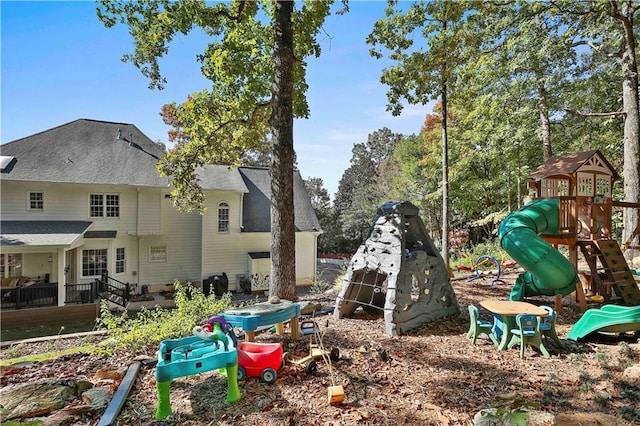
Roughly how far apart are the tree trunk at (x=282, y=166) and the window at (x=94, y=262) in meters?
13.0

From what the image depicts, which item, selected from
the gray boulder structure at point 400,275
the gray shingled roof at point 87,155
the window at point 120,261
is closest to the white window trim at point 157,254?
the window at point 120,261

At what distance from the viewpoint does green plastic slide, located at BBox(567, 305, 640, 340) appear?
495 cm

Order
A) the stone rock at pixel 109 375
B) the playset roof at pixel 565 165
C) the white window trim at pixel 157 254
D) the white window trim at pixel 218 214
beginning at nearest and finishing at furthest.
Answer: the stone rock at pixel 109 375
the playset roof at pixel 565 165
the white window trim at pixel 157 254
the white window trim at pixel 218 214

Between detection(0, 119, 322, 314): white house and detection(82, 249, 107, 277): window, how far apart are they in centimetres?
4

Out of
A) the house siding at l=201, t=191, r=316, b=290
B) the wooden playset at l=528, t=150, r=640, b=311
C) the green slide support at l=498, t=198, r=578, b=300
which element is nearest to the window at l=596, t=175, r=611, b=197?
the wooden playset at l=528, t=150, r=640, b=311

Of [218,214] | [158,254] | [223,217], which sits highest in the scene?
[218,214]

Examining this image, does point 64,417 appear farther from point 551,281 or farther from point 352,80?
point 352,80

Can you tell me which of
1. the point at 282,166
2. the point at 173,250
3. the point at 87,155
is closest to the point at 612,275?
the point at 282,166

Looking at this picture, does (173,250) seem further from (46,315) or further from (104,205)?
(46,315)

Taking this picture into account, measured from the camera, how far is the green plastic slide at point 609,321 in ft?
16.2

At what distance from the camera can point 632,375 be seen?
397 cm

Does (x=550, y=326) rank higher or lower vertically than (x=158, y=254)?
lower

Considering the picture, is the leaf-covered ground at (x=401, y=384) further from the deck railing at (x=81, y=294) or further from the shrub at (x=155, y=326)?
the deck railing at (x=81, y=294)

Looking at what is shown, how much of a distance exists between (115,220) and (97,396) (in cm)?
1421
